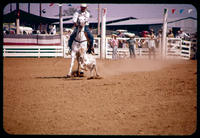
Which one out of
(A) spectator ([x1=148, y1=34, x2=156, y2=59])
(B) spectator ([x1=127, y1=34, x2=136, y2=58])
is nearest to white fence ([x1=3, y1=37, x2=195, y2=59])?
(A) spectator ([x1=148, y1=34, x2=156, y2=59])

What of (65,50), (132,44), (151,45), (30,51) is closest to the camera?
(132,44)

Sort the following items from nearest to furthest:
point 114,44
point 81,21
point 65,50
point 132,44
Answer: point 81,21 → point 132,44 → point 114,44 → point 65,50

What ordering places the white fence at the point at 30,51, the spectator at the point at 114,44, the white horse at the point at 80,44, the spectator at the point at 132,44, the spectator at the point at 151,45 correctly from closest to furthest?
the white horse at the point at 80,44, the spectator at the point at 132,44, the spectator at the point at 151,45, the spectator at the point at 114,44, the white fence at the point at 30,51

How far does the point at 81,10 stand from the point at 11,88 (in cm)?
334

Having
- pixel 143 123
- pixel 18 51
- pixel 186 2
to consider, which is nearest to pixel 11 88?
pixel 143 123

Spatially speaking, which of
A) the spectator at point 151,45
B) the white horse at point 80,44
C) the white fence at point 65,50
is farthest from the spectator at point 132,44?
the white horse at point 80,44

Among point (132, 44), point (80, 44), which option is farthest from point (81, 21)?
point (132, 44)

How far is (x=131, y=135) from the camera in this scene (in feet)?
14.5

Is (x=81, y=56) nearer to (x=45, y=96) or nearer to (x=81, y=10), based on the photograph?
(x=81, y=10)

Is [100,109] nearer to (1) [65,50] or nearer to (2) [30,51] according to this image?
(1) [65,50]

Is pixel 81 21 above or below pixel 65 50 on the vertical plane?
above

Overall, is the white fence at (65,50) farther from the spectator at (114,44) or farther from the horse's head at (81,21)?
the horse's head at (81,21)

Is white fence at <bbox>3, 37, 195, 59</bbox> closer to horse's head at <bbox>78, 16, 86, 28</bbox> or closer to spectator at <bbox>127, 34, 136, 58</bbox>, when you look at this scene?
spectator at <bbox>127, 34, 136, 58</bbox>

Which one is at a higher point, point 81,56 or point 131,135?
point 81,56
